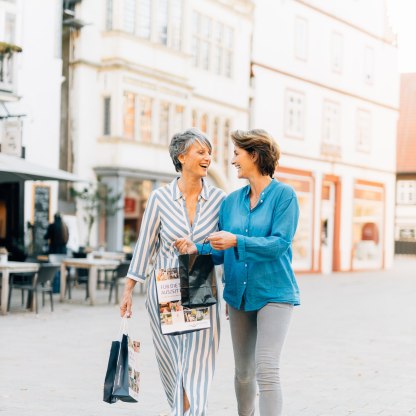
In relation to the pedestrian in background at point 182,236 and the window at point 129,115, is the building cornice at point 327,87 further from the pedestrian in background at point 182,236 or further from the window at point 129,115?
the pedestrian in background at point 182,236

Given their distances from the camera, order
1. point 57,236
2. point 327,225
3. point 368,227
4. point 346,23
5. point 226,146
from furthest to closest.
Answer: point 368,227 < point 346,23 < point 327,225 < point 226,146 < point 57,236

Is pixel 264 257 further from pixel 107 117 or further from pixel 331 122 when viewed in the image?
pixel 331 122

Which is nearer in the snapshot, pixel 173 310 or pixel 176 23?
pixel 173 310

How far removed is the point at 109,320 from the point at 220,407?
667 cm

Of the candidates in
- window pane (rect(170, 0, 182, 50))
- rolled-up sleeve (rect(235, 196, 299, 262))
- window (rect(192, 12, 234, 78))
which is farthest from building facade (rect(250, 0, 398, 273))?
rolled-up sleeve (rect(235, 196, 299, 262))

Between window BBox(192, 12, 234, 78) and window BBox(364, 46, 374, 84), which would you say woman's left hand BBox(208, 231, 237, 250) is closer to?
window BBox(192, 12, 234, 78)

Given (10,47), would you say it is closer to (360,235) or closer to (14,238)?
(14,238)

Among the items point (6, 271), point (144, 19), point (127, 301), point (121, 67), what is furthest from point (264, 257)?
point (144, 19)

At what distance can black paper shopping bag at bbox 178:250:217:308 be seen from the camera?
461 cm

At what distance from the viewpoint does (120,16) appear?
22.3m

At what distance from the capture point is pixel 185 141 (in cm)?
479

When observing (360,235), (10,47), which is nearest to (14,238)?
(10,47)

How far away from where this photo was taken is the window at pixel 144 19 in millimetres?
23062

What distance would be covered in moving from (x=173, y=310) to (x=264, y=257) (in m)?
0.60
